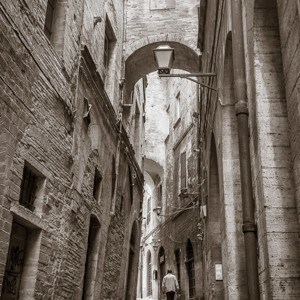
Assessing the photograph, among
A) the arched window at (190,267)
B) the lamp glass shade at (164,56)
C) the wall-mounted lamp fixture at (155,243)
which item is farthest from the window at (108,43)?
the wall-mounted lamp fixture at (155,243)

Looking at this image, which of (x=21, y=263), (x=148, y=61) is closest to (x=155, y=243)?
(x=148, y=61)

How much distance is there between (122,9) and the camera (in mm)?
14734

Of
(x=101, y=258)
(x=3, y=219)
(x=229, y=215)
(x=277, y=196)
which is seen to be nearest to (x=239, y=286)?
(x=229, y=215)

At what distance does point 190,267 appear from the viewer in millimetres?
17406

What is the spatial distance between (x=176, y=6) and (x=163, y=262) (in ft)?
39.0

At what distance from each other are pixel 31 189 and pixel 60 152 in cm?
110

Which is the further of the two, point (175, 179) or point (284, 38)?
point (175, 179)

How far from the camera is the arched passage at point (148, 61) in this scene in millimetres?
14766

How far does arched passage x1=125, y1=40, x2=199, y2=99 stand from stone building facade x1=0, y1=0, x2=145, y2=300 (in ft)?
5.65

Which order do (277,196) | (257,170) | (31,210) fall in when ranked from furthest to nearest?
(31,210)
(257,170)
(277,196)

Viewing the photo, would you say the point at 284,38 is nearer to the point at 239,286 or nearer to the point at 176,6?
Result: the point at 239,286

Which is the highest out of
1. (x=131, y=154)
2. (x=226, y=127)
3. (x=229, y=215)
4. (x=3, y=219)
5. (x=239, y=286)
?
(x=131, y=154)

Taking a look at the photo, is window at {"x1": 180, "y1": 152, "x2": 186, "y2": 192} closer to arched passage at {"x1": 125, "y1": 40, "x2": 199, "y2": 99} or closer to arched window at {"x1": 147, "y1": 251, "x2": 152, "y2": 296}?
arched passage at {"x1": 125, "y1": 40, "x2": 199, "y2": 99}

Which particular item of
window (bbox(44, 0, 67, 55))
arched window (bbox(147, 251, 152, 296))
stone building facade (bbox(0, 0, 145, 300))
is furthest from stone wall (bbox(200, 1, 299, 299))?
arched window (bbox(147, 251, 152, 296))
